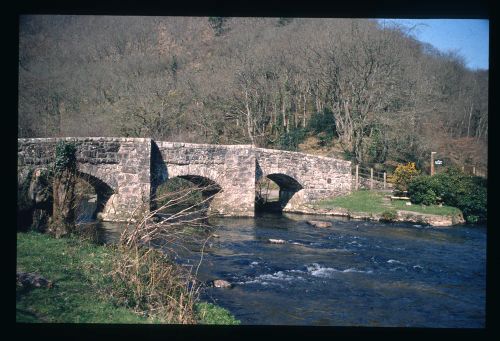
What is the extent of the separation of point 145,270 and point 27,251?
237cm

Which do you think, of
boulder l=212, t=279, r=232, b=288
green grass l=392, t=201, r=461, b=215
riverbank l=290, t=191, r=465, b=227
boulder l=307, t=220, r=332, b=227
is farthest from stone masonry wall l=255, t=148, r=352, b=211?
boulder l=212, t=279, r=232, b=288

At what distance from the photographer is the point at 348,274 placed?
31.1 feet

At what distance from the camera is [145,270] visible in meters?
6.60

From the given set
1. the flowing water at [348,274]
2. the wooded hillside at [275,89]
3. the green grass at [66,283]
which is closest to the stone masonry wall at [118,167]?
the flowing water at [348,274]


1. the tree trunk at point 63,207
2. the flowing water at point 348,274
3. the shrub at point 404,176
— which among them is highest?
the shrub at point 404,176

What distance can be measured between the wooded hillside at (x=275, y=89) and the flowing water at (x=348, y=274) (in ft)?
25.6

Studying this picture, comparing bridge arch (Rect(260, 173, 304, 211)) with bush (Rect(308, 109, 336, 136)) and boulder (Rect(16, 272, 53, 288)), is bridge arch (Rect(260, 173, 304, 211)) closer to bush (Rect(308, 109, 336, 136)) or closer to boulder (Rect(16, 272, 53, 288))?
bush (Rect(308, 109, 336, 136))

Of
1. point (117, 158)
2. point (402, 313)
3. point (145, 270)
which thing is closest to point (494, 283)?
point (402, 313)

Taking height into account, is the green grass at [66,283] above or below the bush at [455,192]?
below

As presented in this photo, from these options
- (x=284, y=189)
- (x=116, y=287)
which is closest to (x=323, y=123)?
(x=284, y=189)

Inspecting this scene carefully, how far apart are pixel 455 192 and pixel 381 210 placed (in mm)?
2614

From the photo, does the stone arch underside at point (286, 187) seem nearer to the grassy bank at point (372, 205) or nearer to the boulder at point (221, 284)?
the grassy bank at point (372, 205)

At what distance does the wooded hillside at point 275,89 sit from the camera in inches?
752

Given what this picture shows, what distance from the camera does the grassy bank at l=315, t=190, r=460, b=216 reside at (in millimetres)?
16172
